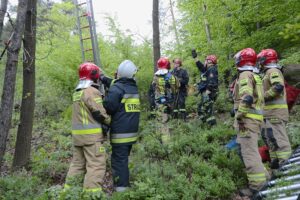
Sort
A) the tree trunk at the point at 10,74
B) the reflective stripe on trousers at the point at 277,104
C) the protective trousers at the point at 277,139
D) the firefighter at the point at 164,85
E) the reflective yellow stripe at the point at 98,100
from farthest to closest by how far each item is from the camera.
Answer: the firefighter at the point at 164,85 < the reflective stripe on trousers at the point at 277,104 < the protective trousers at the point at 277,139 < the tree trunk at the point at 10,74 < the reflective yellow stripe at the point at 98,100

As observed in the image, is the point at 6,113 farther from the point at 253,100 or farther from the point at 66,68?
the point at 66,68

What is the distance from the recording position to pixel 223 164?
5711mm

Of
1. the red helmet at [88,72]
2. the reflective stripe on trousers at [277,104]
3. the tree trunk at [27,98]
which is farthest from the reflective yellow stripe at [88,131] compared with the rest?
the reflective stripe on trousers at [277,104]

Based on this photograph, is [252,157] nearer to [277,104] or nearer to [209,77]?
[277,104]

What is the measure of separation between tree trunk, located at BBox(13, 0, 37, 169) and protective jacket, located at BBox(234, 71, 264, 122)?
4.78 meters

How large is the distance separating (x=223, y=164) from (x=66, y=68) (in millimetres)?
7789

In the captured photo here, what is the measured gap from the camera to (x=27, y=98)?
7070 mm

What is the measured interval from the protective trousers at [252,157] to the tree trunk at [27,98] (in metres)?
4.92

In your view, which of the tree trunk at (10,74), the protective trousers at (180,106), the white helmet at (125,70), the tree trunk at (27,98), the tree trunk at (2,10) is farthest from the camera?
the protective trousers at (180,106)

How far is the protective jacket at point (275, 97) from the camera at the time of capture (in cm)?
561

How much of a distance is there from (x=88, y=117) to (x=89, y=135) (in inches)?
12.1

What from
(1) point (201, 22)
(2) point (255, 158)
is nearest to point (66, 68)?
(1) point (201, 22)

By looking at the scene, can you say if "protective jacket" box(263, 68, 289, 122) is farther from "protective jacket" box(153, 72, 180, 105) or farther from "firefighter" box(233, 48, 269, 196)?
"protective jacket" box(153, 72, 180, 105)

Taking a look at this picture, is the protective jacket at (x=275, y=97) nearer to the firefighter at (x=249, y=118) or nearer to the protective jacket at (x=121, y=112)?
the firefighter at (x=249, y=118)
